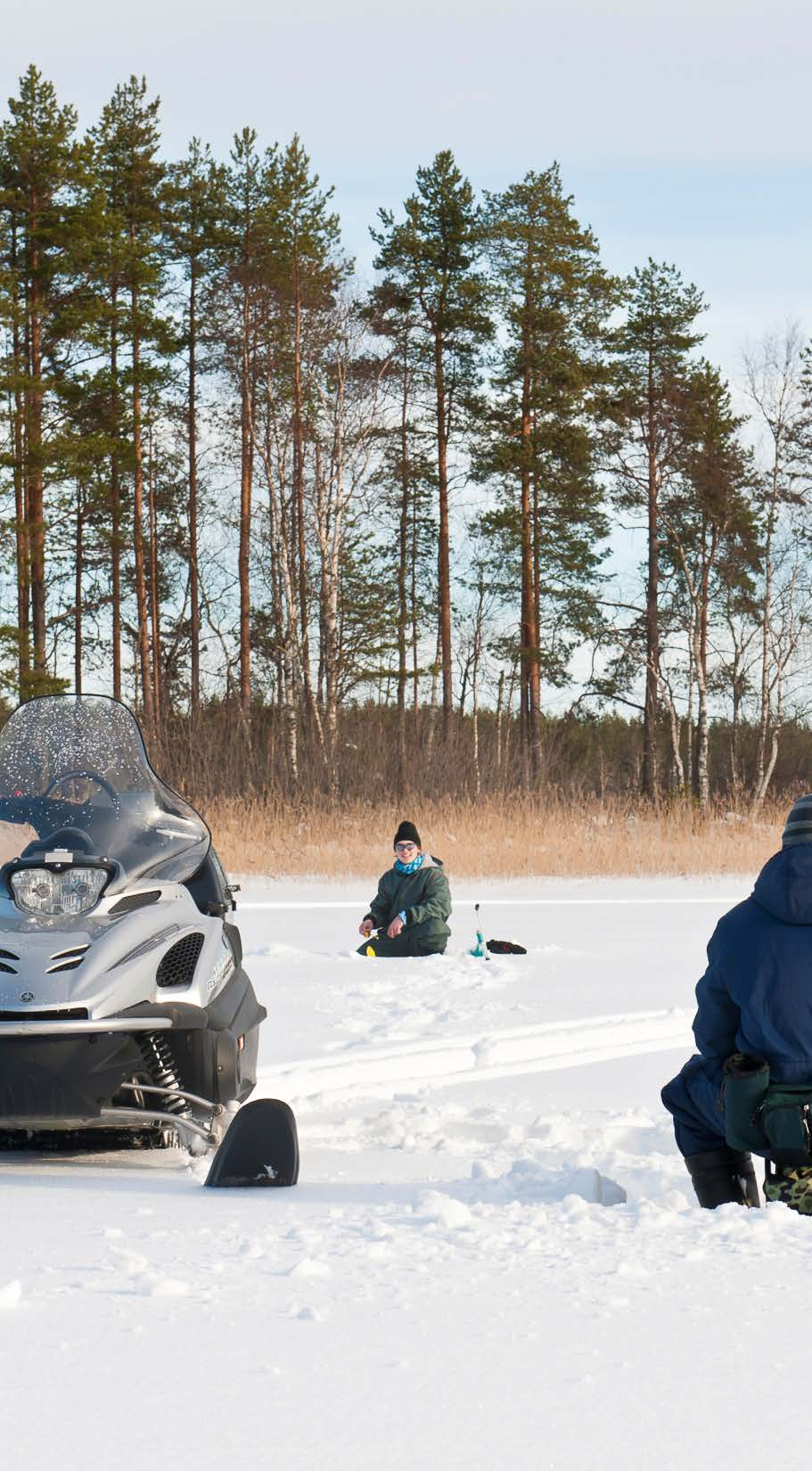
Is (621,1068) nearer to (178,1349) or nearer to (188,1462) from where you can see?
(178,1349)

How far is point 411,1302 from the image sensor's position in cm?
326

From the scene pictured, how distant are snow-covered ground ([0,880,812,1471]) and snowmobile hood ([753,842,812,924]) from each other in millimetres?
694

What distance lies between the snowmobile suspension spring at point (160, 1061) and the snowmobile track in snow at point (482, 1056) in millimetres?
1428

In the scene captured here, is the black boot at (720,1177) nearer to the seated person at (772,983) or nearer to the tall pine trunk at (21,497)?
the seated person at (772,983)

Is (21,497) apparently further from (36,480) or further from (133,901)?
(133,901)

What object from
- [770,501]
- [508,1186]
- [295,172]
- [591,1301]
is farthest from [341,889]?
[770,501]

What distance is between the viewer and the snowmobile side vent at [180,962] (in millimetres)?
4562

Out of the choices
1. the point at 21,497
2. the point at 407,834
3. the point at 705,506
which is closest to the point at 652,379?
the point at 705,506

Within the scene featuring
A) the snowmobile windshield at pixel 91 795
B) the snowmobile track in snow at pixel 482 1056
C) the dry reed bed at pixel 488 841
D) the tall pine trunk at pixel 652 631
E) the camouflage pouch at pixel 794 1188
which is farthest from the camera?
the tall pine trunk at pixel 652 631

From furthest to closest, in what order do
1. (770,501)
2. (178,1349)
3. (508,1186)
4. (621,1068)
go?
(770,501) → (621,1068) → (508,1186) → (178,1349)

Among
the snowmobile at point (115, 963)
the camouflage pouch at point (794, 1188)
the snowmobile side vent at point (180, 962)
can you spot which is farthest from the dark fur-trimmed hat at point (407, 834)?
the camouflage pouch at point (794, 1188)

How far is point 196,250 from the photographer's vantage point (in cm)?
3034

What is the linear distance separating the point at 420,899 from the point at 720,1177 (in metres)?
5.95

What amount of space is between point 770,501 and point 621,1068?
30692 mm
